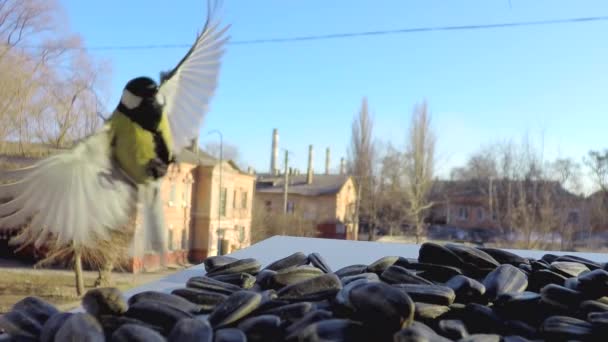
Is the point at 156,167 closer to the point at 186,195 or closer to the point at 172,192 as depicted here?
the point at 172,192

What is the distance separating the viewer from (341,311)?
1.02 m

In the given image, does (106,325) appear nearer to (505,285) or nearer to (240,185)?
(505,285)

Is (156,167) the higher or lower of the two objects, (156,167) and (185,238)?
the higher

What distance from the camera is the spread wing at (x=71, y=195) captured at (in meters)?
1.62

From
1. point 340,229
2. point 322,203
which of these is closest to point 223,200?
point 322,203

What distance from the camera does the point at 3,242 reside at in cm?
1795

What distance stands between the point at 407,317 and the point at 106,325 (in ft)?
1.91

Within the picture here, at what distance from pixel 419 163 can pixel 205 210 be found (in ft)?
35.8

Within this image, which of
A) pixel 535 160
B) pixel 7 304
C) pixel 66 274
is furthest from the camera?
pixel 535 160

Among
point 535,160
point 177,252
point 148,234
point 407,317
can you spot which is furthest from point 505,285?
point 535,160

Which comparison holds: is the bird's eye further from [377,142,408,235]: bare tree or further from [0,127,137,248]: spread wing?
[377,142,408,235]: bare tree

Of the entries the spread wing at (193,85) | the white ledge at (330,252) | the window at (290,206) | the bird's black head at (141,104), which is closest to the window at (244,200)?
the window at (290,206)

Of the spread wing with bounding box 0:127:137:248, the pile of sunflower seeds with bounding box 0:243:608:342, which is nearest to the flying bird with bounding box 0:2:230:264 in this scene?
the spread wing with bounding box 0:127:137:248

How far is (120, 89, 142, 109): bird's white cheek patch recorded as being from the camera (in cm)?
156
